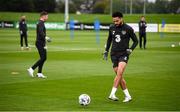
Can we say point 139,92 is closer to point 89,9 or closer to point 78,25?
point 78,25

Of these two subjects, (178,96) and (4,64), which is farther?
(4,64)

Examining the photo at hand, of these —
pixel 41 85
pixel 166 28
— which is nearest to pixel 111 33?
pixel 41 85

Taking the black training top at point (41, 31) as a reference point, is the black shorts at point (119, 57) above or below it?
below

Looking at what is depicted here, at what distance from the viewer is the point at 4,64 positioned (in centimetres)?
2573

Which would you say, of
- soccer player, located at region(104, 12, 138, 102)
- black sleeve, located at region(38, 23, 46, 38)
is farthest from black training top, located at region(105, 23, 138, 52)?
black sleeve, located at region(38, 23, 46, 38)

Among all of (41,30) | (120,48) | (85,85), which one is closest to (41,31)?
(41,30)

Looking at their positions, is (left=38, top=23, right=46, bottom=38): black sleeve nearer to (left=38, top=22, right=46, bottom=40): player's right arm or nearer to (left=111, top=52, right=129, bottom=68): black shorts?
(left=38, top=22, right=46, bottom=40): player's right arm

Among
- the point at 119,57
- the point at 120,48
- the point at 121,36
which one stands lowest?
the point at 119,57

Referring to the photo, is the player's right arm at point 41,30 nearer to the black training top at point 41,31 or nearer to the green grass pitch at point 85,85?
the black training top at point 41,31

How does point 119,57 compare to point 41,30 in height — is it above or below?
below

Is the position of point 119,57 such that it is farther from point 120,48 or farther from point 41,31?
point 41,31

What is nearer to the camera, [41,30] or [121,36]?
[121,36]

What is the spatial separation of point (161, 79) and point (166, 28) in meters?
51.9

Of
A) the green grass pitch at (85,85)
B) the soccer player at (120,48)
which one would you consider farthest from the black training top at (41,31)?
the soccer player at (120,48)
